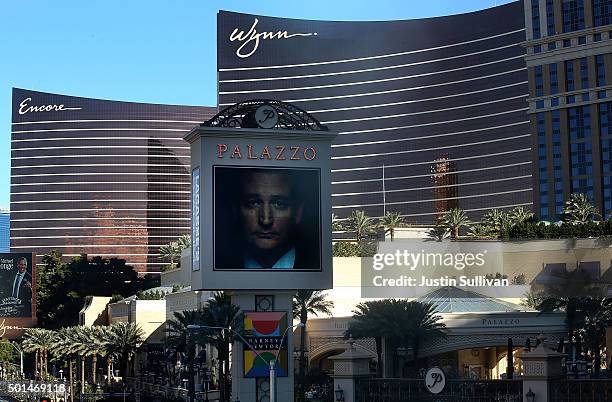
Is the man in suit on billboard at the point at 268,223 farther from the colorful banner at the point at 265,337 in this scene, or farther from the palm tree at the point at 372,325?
the palm tree at the point at 372,325

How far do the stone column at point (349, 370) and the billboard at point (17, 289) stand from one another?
374ft

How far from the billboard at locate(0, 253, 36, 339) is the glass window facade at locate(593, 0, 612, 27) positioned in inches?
3588

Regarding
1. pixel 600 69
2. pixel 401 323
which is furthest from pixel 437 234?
pixel 600 69

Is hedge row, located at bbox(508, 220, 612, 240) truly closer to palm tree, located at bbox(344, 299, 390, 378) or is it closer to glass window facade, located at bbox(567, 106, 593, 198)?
palm tree, located at bbox(344, 299, 390, 378)

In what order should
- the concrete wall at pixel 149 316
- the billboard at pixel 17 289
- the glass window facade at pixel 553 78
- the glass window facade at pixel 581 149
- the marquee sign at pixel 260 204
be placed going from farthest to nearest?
the billboard at pixel 17 289 → the glass window facade at pixel 553 78 → the glass window facade at pixel 581 149 → the concrete wall at pixel 149 316 → the marquee sign at pixel 260 204

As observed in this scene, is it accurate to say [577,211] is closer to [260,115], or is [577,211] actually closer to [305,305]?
[305,305]

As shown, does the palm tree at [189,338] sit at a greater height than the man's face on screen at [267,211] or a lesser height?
lesser

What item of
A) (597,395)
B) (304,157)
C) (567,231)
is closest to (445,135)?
(567,231)

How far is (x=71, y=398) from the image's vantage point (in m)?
106

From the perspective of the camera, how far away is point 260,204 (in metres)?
68.3

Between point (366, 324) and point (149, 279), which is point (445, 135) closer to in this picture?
point (149, 279)

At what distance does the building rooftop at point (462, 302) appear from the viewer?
93.6 m

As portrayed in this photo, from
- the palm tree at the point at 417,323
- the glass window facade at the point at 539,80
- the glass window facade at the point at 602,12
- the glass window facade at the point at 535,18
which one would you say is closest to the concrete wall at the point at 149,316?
the palm tree at the point at 417,323

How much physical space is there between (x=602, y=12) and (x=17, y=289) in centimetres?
9576
